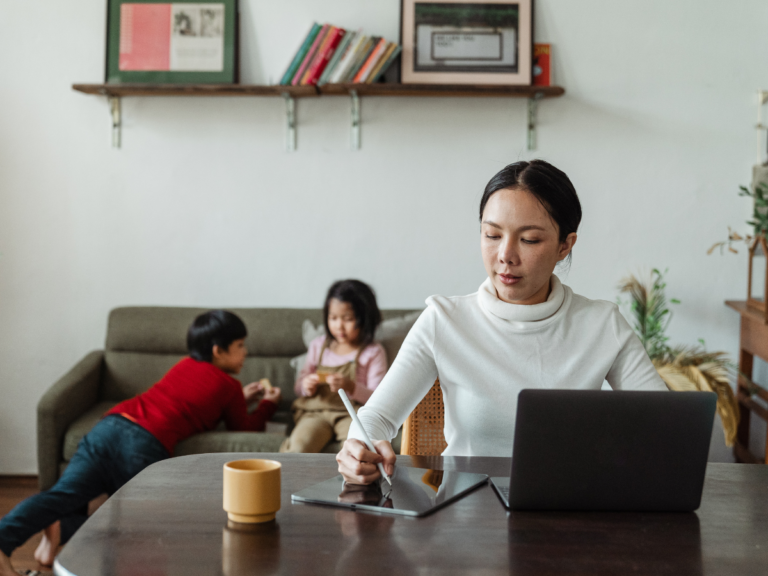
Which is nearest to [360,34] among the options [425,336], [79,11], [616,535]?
[79,11]

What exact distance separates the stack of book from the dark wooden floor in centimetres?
196

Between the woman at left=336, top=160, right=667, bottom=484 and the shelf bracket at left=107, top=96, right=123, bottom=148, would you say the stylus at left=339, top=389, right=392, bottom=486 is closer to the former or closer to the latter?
the woman at left=336, top=160, right=667, bottom=484

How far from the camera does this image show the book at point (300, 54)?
297cm

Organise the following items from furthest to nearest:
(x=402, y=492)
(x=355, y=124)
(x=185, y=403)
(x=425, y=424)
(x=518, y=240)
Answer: (x=355, y=124) < (x=185, y=403) < (x=425, y=424) < (x=518, y=240) < (x=402, y=492)

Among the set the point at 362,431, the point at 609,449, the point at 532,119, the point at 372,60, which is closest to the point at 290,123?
the point at 372,60

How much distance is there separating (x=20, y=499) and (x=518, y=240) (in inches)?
100

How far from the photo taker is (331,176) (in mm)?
3186

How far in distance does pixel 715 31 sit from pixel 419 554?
9.64 ft

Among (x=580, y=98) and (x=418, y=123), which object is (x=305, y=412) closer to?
(x=418, y=123)

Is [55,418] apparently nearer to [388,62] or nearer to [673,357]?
[388,62]

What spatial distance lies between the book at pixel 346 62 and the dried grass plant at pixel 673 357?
4.75 feet

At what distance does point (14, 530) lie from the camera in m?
1.99

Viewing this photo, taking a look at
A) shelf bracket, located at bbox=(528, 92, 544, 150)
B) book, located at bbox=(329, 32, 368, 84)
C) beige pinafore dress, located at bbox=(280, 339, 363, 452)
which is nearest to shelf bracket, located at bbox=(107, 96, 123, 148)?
book, located at bbox=(329, 32, 368, 84)

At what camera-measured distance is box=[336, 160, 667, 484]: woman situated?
1368 millimetres
